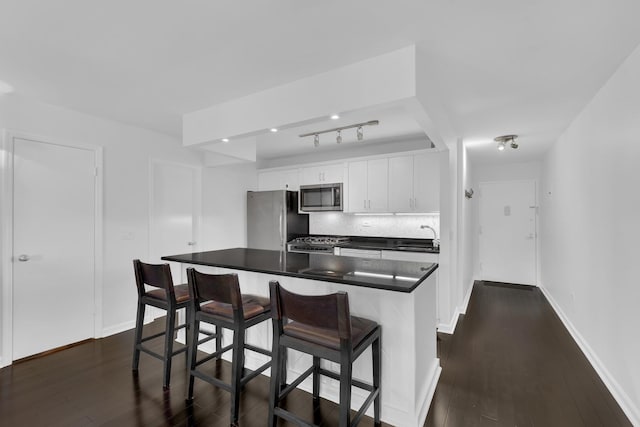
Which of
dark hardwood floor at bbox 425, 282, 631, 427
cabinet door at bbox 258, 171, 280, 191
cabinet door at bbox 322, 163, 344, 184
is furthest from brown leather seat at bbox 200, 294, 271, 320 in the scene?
cabinet door at bbox 258, 171, 280, 191

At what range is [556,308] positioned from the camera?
4.15 metres

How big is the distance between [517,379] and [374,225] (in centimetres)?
272

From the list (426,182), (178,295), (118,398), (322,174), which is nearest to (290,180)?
(322,174)

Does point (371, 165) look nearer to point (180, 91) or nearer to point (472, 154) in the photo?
point (472, 154)

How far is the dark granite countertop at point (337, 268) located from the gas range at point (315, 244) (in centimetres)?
154

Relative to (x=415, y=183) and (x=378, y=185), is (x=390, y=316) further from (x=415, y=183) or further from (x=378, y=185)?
(x=378, y=185)

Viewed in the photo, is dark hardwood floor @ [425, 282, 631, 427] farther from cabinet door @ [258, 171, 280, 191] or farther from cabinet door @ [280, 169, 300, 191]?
cabinet door @ [258, 171, 280, 191]

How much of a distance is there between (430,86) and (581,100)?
1603 millimetres

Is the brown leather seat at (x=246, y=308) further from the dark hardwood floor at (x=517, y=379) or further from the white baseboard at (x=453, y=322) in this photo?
the white baseboard at (x=453, y=322)

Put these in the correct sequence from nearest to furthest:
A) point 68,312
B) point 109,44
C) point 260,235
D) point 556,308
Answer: point 109,44, point 68,312, point 556,308, point 260,235

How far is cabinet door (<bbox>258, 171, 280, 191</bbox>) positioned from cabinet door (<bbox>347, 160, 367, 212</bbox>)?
4.59 ft

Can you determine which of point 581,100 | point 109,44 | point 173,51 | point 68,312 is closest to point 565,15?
point 581,100

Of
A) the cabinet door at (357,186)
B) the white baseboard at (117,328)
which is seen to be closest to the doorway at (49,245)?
the white baseboard at (117,328)

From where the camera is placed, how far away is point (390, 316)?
1.94m
